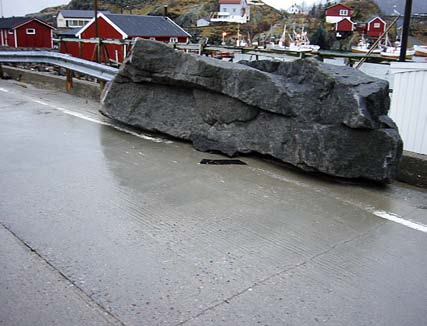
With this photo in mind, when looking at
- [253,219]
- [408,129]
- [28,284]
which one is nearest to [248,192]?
[253,219]

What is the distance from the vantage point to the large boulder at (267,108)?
202 inches

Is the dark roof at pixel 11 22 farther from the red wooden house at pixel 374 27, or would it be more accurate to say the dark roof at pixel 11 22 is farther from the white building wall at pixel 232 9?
the white building wall at pixel 232 9

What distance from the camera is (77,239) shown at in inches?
144

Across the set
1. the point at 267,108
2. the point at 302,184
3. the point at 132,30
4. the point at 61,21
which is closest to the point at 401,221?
the point at 302,184

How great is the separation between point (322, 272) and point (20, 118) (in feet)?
21.6

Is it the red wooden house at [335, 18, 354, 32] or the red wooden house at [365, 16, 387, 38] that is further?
the red wooden house at [335, 18, 354, 32]

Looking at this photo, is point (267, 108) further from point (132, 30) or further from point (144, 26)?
point (144, 26)

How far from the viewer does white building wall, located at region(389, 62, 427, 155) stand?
6.52 meters

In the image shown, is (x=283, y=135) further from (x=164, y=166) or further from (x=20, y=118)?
(x=20, y=118)

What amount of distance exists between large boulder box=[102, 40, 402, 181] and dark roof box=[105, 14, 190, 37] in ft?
99.8

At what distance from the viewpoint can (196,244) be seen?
12.0ft

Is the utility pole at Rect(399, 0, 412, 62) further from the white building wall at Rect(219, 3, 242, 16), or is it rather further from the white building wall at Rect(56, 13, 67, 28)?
the white building wall at Rect(219, 3, 242, 16)

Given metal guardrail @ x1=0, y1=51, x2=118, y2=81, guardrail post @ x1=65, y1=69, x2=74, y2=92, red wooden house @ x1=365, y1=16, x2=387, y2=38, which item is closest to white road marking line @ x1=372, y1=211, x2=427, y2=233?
metal guardrail @ x1=0, y1=51, x2=118, y2=81

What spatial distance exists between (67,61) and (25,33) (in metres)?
39.4
